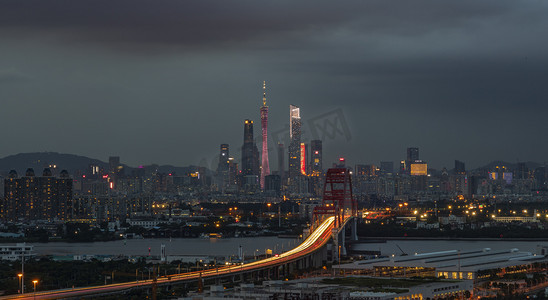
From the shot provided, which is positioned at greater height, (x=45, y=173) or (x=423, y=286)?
(x=45, y=173)

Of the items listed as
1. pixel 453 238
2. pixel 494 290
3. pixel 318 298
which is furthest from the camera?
pixel 453 238

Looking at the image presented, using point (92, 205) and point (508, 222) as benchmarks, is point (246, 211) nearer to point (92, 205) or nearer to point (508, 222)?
point (92, 205)

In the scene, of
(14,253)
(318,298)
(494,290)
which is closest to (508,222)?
(14,253)

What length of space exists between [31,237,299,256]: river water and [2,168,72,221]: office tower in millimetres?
26073

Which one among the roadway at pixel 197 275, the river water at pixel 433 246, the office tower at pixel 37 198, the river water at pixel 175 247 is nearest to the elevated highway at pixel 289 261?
the roadway at pixel 197 275

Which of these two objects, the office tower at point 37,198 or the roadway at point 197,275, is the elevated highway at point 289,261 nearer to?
the roadway at point 197,275

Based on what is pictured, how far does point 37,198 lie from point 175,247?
131 ft

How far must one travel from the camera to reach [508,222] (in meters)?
89.1

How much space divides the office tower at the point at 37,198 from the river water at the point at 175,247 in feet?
85.5

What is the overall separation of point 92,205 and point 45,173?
530 centimetres

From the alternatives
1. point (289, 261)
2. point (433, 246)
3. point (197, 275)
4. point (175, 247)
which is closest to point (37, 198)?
point (175, 247)

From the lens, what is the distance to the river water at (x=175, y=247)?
5928 cm

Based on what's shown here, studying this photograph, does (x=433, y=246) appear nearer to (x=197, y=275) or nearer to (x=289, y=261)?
(x=289, y=261)

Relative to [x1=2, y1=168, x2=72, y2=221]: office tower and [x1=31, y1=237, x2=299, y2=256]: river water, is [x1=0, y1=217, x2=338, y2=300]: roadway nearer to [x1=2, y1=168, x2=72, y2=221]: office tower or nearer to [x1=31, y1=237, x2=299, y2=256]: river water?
[x1=31, y1=237, x2=299, y2=256]: river water
